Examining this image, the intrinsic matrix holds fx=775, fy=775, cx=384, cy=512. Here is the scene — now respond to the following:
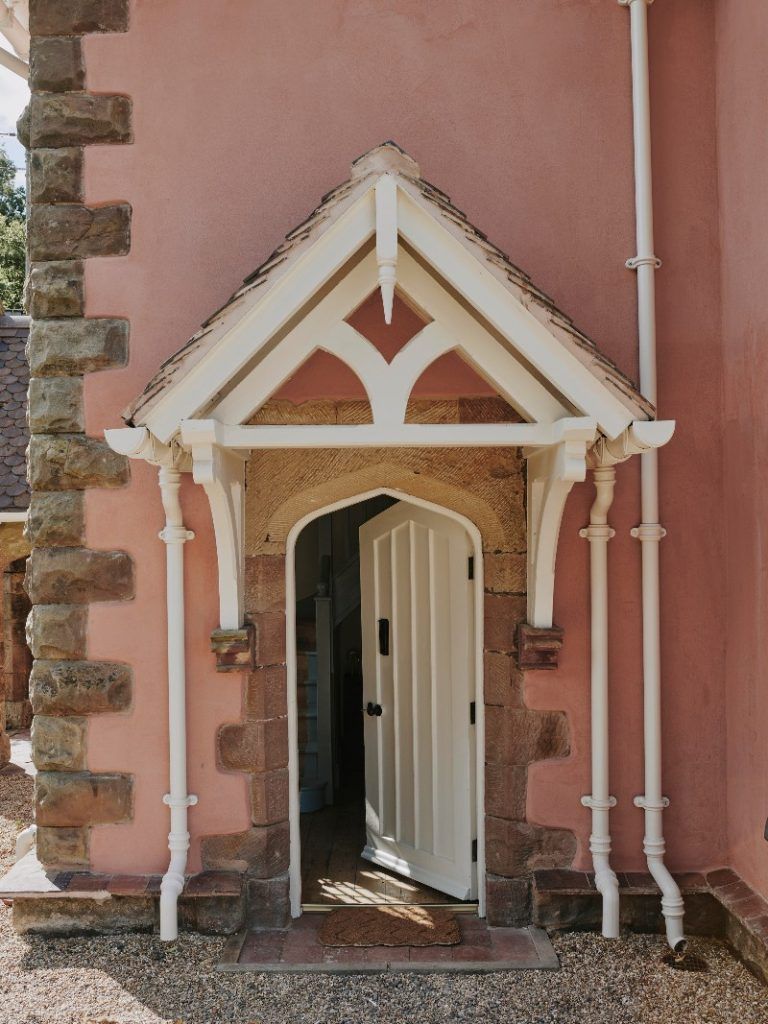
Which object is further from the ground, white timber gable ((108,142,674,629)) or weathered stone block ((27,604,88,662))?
white timber gable ((108,142,674,629))

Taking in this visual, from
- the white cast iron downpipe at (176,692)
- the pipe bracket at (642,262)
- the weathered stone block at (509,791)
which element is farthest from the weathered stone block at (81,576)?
the pipe bracket at (642,262)

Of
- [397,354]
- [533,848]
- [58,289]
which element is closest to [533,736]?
[533,848]

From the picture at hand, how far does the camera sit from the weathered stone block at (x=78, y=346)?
163 inches

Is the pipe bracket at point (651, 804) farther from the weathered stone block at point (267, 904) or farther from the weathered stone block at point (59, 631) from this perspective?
the weathered stone block at point (59, 631)

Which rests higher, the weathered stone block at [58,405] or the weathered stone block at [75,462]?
the weathered stone block at [58,405]

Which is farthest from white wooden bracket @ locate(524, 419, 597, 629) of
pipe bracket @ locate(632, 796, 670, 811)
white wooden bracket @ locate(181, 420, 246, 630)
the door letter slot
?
white wooden bracket @ locate(181, 420, 246, 630)

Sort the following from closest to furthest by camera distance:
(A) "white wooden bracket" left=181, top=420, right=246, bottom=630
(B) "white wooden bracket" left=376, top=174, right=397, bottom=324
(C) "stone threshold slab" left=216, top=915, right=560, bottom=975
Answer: (B) "white wooden bracket" left=376, top=174, right=397, bottom=324 < (A) "white wooden bracket" left=181, top=420, right=246, bottom=630 < (C) "stone threshold slab" left=216, top=915, right=560, bottom=975

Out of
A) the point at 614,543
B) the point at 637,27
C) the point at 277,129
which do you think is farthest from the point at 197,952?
the point at 637,27

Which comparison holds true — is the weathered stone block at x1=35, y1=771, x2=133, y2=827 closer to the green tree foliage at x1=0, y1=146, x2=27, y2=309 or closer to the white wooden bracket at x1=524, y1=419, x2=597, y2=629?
the white wooden bracket at x1=524, y1=419, x2=597, y2=629

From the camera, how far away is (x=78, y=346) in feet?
13.6

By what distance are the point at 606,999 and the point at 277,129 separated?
4604 millimetres

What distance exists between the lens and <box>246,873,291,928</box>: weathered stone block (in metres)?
4.04

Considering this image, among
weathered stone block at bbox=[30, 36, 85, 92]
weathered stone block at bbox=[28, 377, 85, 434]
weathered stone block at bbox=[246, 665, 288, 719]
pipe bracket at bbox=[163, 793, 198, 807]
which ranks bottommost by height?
pipe bracket at bbox=[163, 793, 198, 807]

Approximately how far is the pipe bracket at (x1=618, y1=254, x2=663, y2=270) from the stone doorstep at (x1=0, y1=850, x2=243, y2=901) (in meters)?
3.82
